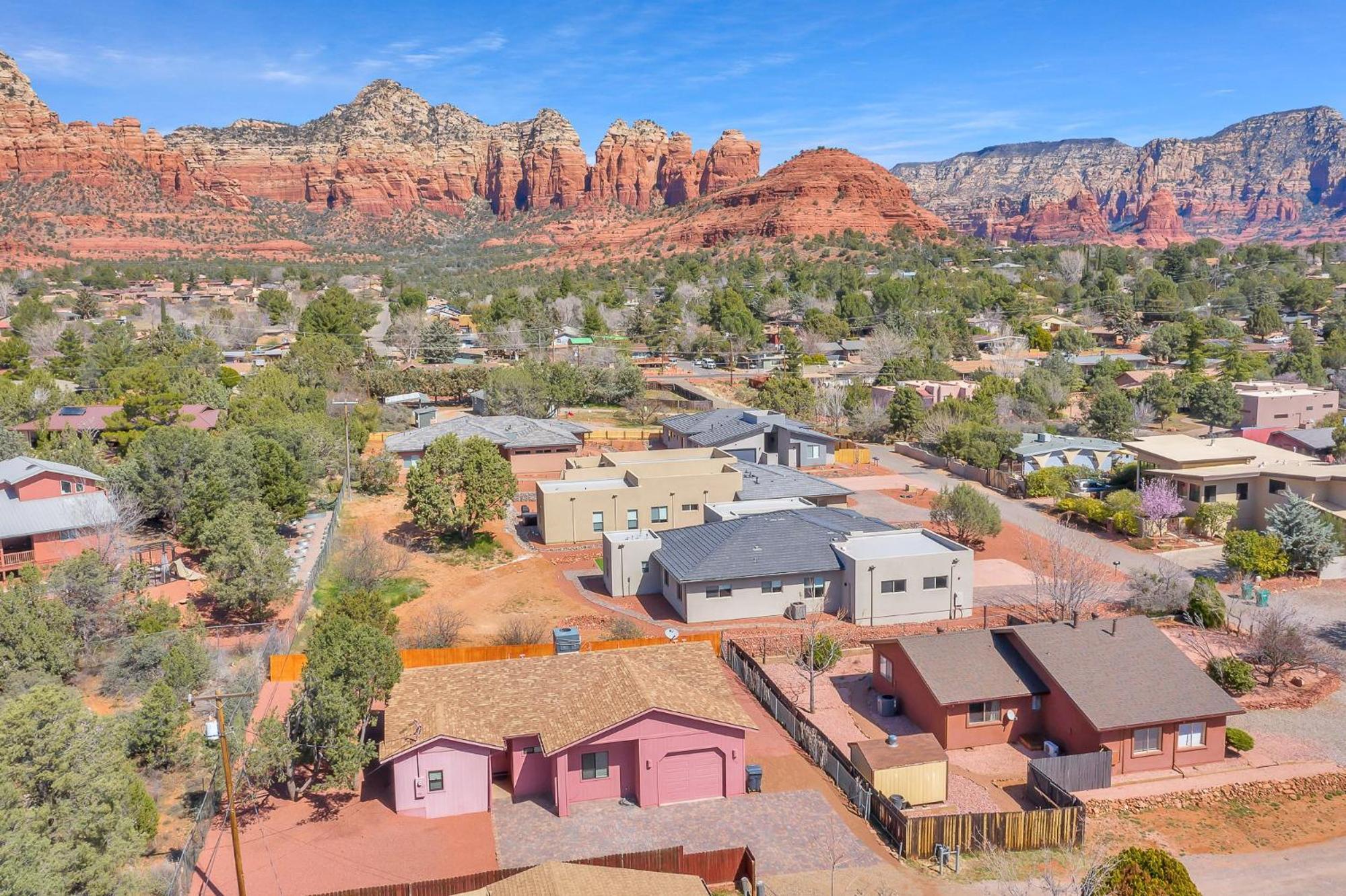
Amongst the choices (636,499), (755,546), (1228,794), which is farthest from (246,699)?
(1228,794)

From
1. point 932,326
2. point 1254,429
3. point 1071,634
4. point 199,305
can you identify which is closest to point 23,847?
point 1071,634

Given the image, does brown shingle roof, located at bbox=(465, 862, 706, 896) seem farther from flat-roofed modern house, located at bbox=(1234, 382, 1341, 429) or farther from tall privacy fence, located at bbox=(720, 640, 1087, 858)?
flat-roofed modern house, located at bbox=(1234, 382, 1341, 429)

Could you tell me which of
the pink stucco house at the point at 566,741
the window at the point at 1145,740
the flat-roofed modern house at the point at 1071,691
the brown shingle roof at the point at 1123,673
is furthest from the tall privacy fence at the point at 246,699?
the window at the point at 1145,740

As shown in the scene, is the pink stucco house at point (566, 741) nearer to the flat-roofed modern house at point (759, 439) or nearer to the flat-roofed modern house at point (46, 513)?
the flat-roofed modern house at point (46, 513)

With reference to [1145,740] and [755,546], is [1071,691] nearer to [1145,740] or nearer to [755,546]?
[1145,740]

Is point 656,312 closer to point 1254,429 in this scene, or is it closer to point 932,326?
point 932,326

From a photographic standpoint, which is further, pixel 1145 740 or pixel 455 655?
pixel 455 655

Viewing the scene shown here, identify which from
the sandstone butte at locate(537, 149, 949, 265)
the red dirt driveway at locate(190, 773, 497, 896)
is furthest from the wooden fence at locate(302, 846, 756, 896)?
the sandstone butte at locate(537, 149, 949, 265)
